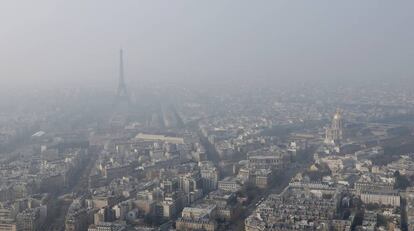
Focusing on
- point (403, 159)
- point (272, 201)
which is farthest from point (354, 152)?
point (272, 201)

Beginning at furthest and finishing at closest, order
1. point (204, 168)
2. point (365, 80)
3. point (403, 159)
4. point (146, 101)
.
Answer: point (365, 80)
point (146, 101)
point (403, 159)
point (204, 168)

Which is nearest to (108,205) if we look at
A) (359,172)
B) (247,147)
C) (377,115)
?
(359,172)

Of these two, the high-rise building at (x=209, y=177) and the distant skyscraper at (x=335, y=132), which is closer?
the high-rise building at (x=209, y=177)

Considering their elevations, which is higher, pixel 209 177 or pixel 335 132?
pixel 335 132

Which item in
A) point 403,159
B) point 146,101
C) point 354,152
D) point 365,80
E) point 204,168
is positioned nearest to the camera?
point 204,168

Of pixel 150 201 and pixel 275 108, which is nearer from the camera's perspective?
pixel 150 201

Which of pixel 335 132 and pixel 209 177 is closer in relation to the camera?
pixel 209 177

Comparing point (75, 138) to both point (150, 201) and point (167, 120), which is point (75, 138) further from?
point (150, 201)

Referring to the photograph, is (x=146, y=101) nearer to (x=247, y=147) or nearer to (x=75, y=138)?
(x=75, y=138)

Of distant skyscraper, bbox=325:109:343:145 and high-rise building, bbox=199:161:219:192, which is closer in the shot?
high-rise building, bbox=199:161:219:192
